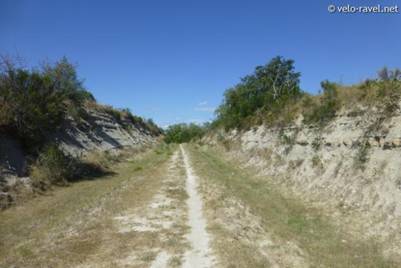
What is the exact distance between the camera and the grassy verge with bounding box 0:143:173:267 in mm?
9013

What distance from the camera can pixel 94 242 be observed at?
980 centimetres

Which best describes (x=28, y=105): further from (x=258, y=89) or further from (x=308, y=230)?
(x=258, y=89)

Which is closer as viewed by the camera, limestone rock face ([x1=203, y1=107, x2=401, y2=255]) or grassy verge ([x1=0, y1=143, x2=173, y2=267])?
grassy verge ([x1=0, y1=143, x2=173, y2=267])

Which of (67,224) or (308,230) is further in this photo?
(67,224)

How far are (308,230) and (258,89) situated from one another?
40.1m

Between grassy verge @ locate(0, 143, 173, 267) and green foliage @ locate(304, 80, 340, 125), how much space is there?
10.1 meters

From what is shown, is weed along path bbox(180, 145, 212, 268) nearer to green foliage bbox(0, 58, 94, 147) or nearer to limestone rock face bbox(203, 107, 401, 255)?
limestone rock face bbox(203, 107, 401, 255)

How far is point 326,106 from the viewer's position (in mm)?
19938

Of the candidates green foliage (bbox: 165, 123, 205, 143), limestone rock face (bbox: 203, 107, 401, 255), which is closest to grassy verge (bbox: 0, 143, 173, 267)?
limestone rock face (bbox: 203, 107, 401, 255)

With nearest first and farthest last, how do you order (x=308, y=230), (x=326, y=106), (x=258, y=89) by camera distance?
(x=308, y=230) < (x=326, y=106) < (x=258, y=89)

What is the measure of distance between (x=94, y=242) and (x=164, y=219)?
2889 mm

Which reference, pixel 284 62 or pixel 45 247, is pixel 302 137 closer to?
pixel 45 247

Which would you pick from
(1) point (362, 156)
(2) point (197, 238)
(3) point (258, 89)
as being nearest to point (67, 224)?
(2) point (197, 238)

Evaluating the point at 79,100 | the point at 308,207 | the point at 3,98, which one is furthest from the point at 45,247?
the point at 79,100
